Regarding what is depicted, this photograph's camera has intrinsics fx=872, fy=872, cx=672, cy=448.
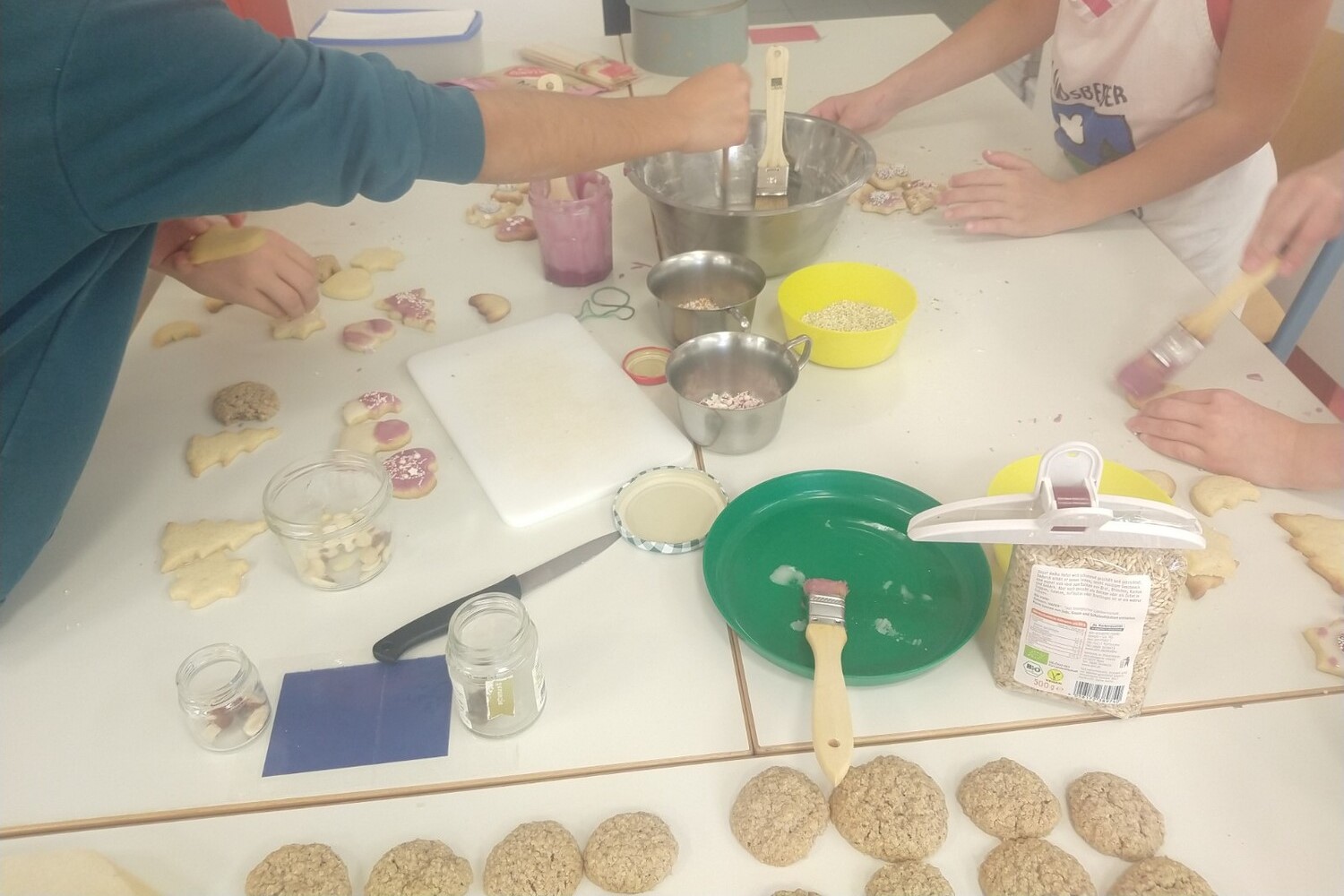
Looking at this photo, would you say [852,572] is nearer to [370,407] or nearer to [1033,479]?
[1033,479]

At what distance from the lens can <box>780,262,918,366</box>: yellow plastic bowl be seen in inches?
40.4

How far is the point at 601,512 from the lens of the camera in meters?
0.89

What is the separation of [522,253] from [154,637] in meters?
0.73

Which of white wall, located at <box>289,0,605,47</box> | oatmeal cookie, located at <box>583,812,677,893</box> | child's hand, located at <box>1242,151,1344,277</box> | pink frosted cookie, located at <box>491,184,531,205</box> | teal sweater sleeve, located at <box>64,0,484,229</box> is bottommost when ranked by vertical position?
white wall, located at <box>289,0,605,47</box>

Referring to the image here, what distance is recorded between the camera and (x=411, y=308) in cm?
116

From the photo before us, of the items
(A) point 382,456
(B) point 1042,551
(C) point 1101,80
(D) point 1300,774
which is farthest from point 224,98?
(C) point 1101,80

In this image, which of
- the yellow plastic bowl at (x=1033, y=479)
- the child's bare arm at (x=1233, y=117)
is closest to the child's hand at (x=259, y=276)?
the yellow plastic bowl at (x=1033, y=479)

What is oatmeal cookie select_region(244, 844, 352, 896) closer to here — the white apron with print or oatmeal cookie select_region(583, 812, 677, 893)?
oatmeal cookie select_region(583, 812, 677, 893)

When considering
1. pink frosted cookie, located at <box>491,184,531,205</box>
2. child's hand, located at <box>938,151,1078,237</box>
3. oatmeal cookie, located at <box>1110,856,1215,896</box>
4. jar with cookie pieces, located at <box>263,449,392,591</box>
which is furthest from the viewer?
pink frosted cookie, located at <box>491,184,531,205</box>

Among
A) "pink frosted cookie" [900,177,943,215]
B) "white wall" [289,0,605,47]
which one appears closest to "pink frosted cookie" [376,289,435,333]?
"pink frosted cookie" [900,177,943,215]

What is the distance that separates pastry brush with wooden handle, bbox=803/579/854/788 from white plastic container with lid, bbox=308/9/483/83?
1.35 m

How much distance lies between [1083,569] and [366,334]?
0.88 m

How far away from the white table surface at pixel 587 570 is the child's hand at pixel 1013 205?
28mm

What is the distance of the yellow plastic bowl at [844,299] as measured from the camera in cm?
103
